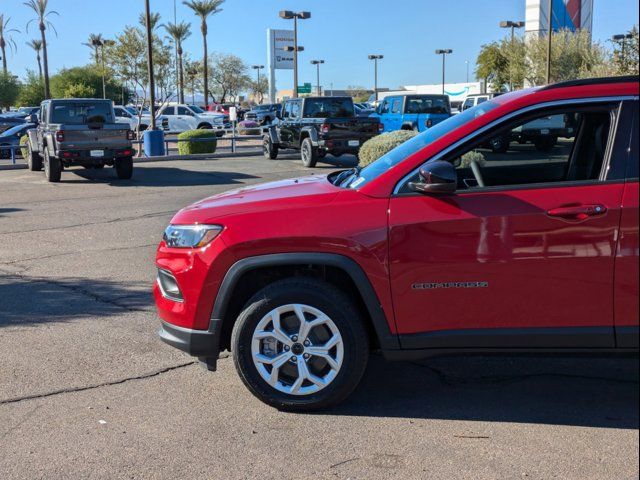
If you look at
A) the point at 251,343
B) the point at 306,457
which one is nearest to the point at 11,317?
the point at 251,343

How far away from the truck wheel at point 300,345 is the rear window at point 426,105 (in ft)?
69.2

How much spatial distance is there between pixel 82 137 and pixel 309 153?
6639 millimetres

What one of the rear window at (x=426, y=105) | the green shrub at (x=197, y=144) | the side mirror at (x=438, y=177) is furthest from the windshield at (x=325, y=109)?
the side mirror at (x=438, y=177)

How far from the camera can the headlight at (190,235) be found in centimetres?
429

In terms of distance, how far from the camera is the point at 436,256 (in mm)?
3992

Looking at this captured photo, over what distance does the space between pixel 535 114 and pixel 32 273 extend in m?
6.09

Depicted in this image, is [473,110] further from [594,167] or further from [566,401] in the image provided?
[566,401]

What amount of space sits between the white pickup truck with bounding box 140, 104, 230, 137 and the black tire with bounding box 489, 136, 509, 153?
113ft

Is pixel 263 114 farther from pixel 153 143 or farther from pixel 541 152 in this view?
pixel 541 152

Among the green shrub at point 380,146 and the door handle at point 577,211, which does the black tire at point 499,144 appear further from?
the green shrub at point 380,146

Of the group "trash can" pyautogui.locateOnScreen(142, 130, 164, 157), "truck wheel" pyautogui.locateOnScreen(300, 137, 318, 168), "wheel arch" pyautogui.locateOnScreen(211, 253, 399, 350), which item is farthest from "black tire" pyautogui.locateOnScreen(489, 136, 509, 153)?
"trash can" pyautogui.locateOnScreen(142, 130, 164, 157)

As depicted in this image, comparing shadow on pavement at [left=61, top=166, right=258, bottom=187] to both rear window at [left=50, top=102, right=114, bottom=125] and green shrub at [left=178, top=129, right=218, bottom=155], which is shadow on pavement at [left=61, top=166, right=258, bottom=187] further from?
green shrub at [left=178, top=129, right=218, bottom=155]

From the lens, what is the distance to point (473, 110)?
4484mm

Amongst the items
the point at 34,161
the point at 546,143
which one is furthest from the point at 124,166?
the point at 546,143
